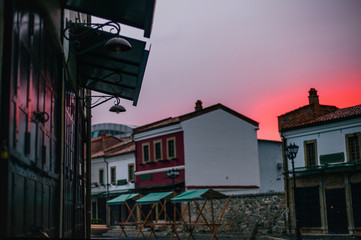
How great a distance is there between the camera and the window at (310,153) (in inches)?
1157

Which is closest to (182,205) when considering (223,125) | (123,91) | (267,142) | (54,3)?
(223,125)

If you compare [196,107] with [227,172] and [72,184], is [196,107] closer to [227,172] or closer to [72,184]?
[227,172]

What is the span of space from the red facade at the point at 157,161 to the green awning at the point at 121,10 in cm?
2868

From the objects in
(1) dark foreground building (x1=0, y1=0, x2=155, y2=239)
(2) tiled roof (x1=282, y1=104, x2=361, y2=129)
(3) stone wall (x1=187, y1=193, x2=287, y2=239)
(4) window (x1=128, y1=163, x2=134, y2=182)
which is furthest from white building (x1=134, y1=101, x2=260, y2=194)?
(1) dark foreground building (x1=0, y1=0, x2=155, y2=239)

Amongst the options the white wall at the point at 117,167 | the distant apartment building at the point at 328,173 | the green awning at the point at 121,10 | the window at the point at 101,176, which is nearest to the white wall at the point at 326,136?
the distant apartment building at the point at 328,173

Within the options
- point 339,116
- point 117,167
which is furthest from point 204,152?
point 339,116

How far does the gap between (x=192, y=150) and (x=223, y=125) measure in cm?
353

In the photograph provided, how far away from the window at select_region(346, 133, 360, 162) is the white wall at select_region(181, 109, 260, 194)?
1156cm

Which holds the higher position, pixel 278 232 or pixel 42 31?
pixel 42 31

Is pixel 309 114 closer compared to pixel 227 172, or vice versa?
pixel 309 114

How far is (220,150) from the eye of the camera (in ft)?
122

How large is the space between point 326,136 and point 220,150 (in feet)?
33.7

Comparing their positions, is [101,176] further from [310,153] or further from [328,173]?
[328,173]

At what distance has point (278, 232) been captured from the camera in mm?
29250
